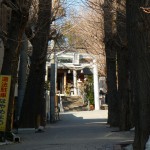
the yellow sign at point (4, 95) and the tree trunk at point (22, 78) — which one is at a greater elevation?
the tree trunk at point (22, 78)

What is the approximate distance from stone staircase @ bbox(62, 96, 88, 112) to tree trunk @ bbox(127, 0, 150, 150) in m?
40.8

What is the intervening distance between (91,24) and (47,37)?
773 centimetres

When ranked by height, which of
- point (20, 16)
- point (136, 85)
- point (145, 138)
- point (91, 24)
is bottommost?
point (145, 138)

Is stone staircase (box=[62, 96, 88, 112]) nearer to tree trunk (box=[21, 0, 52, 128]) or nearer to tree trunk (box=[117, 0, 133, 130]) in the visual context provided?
tree trunk (box=[21, 0, 52, 128])

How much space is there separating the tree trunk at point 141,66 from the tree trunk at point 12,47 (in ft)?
21.5

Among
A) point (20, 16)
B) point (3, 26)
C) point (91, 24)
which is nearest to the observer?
point (20, 16)

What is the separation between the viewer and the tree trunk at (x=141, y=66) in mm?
10438

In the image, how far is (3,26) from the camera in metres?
20.5

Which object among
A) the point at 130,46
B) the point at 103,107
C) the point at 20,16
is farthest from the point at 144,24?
the point at 103,107

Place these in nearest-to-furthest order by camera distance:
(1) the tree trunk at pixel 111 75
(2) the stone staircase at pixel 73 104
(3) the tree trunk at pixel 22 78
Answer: (1) the tree trunk at pixel 111 75 < (3) the tree trunk at pixel 22 78 < (2) the stone staircase at pixel 73 104

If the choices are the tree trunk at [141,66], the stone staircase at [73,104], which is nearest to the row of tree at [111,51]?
the tree trunk at [141,66]

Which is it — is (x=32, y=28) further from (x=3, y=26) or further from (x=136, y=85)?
(x=136, y=85)

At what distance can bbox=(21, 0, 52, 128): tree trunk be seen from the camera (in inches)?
919

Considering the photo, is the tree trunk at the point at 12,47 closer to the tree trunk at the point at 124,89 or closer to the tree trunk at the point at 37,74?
the tree trunk at the point at 124,89
